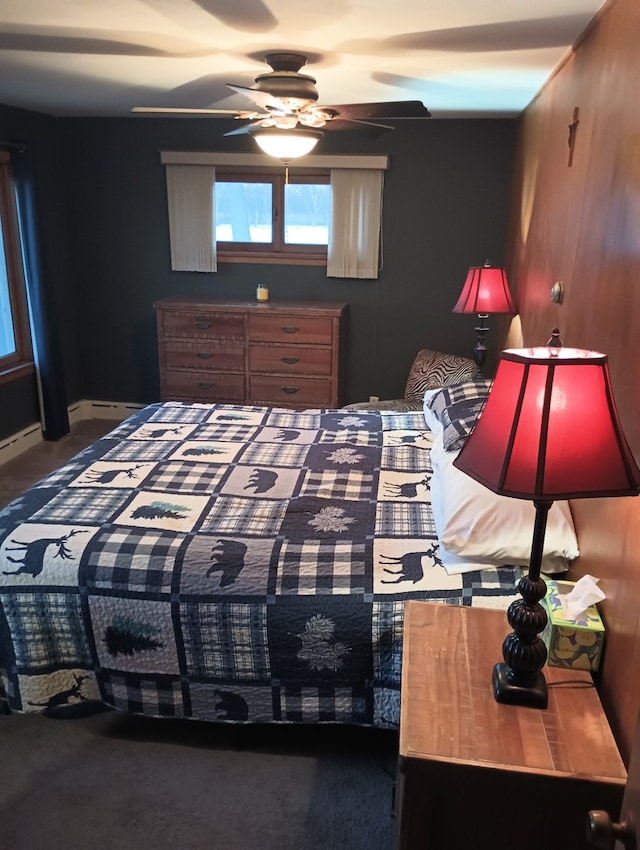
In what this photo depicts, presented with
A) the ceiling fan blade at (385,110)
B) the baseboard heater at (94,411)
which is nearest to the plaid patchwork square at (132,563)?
the ceiling fan blade at (385,110)

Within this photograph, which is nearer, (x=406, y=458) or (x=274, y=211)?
(x=406, y=458)

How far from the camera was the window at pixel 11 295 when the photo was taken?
14.4 ft

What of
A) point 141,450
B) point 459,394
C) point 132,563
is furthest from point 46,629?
point 459,394

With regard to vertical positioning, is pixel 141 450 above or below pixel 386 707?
above

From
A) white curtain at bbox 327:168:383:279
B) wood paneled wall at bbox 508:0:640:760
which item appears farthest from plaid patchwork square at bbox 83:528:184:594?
white curtain at bbox 327:168:383:279

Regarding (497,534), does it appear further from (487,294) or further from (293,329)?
(293,329)

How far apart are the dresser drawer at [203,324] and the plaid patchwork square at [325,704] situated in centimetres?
302

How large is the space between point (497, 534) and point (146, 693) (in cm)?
120

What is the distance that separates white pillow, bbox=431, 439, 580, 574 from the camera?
195 centimetres

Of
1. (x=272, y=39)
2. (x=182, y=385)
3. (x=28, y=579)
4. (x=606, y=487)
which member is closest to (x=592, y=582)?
(x=606, y=487)

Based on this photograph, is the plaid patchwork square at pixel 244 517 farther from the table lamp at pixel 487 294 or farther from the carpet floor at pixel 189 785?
the table lamp at pixel 487 294

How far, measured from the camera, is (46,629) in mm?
2102

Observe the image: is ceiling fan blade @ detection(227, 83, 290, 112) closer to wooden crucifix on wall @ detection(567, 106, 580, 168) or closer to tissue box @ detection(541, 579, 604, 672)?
wooden crucifix on wall @ detection(567, 106, 580, 168)

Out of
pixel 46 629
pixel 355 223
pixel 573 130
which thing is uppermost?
pixel 573 130
